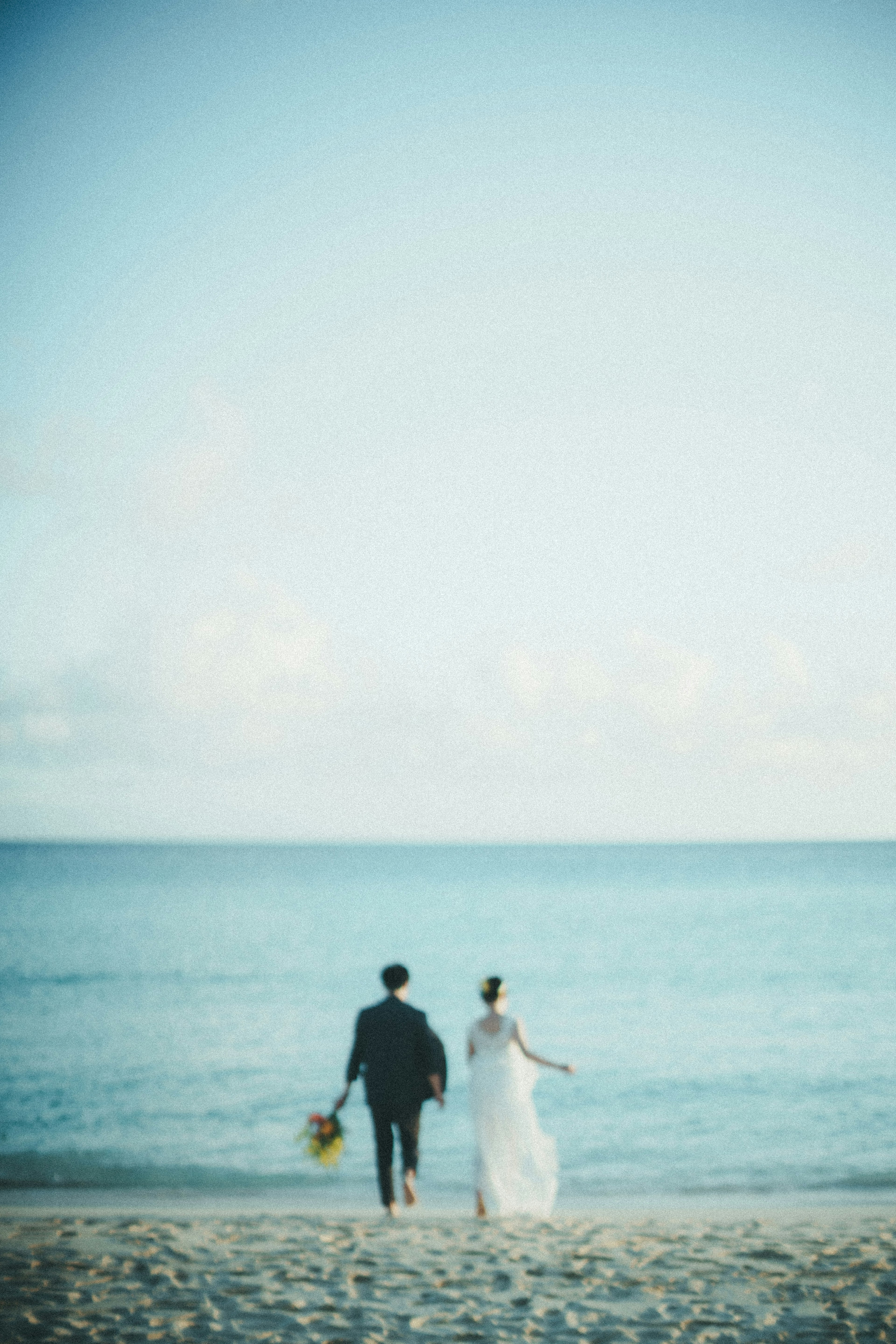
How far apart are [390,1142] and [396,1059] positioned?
77 cm

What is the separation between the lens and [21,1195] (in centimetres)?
→ 1195

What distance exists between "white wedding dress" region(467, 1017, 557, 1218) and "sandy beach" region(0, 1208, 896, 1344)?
24 centimetres

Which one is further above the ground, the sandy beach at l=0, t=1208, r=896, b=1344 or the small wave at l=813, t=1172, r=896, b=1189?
the sandy beach at l=0, t=1208, r=896, b=1344

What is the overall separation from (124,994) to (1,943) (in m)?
16.4

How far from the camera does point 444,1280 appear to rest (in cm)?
657

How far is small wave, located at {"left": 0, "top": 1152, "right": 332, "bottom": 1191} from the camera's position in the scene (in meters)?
12.6

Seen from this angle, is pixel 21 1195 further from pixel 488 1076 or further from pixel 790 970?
pixel 790 970

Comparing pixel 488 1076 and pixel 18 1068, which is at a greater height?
pixel 488 1076

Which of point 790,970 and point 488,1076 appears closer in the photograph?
point 488,1076

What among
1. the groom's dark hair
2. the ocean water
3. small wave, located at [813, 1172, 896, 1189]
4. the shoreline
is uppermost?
the groom's dark hair

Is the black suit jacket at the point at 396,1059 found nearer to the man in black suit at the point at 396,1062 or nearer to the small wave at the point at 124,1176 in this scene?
the man in black suit at the point at 396,1062

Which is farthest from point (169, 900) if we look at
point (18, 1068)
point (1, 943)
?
point (18, 1068)

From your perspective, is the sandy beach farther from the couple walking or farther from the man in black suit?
the man in black suit

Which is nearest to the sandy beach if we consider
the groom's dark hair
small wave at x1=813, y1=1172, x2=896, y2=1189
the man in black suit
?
the man in black suit
